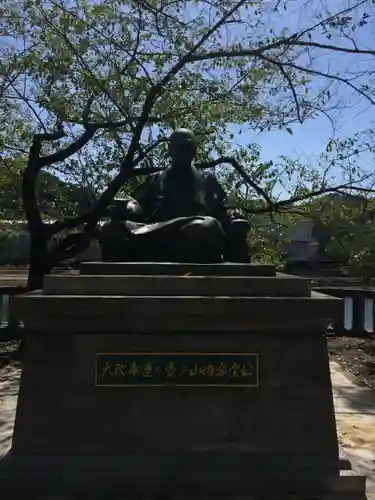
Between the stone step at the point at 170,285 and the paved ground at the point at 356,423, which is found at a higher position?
the stone step at the point at 170,285

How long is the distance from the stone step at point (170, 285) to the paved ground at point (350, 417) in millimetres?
1254

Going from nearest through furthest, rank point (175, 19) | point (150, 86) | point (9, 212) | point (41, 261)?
point (175, 19), point (150, 86), point (41, 261), point (9, 212)

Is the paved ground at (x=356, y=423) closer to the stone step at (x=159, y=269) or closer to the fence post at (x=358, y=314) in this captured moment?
the stone step at (x=159, y=269)

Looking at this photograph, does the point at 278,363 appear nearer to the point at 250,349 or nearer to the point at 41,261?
the point at 250,349

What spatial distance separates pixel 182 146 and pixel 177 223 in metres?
0.74

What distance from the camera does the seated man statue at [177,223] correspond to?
12.7ft

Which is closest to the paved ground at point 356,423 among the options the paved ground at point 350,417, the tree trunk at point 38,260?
the paved ground at point 350,417

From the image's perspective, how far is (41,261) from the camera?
7789 mm

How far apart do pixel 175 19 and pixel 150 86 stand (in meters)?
0.89

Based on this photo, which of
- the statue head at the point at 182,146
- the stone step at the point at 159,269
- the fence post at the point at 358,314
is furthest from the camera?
A: the fence post at the point at 358,314

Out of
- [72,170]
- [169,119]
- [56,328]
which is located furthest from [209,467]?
[72,170]

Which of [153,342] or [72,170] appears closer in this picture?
[153,342]

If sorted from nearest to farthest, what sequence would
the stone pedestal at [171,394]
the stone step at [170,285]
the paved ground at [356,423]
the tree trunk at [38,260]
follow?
the stone pedestal at [171,394] < the stone step at [170,285] < the paved ground at [356,423] < the tree trunk at [38,260]

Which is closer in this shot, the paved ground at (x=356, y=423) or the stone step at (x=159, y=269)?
the stone step at (x=159, y=269)
